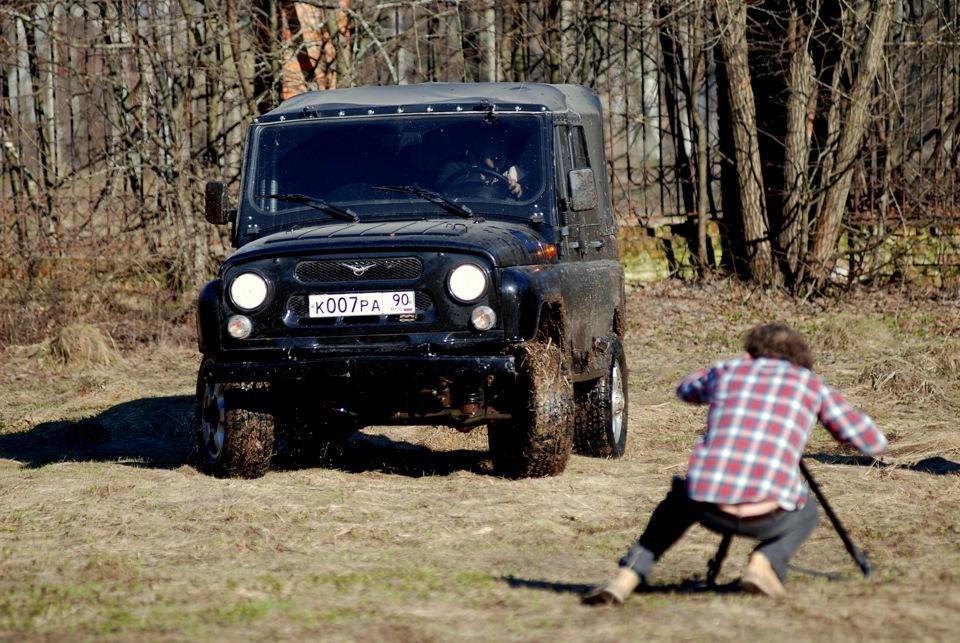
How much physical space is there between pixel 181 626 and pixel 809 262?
44.6 feet

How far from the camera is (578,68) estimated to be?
56.3 ft

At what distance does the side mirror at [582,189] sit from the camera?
7.34m

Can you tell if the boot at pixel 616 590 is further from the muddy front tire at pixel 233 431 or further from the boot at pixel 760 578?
the muddy front tire at pixel 233 431

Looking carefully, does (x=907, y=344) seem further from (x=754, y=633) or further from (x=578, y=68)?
(x=754, y=633)

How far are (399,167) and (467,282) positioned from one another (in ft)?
4.19

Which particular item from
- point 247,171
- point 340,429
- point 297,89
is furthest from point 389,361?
point 297,89

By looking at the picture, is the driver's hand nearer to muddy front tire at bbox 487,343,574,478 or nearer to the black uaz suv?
the black uaz suv

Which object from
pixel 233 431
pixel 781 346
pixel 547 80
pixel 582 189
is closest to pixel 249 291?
pixel 233 431

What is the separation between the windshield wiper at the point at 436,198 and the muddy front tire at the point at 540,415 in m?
1.05

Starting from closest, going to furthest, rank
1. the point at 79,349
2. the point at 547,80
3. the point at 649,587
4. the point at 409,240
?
the point at 649,587
the point at 409,240
the point at 79,349
the point at 547,80

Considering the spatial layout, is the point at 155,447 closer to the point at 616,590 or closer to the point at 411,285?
the point at 411,285

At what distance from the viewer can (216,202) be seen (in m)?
7.73

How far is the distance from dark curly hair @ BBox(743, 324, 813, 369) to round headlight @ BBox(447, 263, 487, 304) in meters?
2.30

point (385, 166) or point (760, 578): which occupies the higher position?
point (385, 166)
